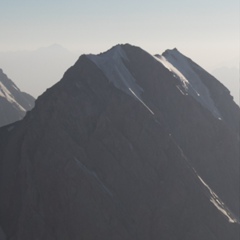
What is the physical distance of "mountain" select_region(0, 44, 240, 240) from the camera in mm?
71500

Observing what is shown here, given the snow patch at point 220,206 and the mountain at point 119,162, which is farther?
the snow patch at point 220,206

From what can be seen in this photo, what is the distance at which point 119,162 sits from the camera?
251 ft

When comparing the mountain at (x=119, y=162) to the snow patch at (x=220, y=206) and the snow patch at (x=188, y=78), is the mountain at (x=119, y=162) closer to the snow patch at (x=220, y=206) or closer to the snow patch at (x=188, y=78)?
the snow patch at (x=220, y=206)

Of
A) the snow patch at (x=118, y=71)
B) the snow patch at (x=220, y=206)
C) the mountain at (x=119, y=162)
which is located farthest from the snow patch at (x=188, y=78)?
the snow patch at (x=220, y=206)

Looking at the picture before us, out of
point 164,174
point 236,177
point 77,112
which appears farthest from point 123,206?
point 236,177

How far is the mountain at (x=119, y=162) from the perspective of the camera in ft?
235

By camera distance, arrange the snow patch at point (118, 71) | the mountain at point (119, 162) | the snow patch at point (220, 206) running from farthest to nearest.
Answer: the snow patch at point (118, 71) < the snow patch at point (220, 206) < the mountain at point (119, 162)

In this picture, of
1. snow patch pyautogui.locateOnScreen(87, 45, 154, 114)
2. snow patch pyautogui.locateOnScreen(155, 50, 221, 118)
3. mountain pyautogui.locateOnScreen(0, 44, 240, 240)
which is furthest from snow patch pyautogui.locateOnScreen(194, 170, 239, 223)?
snow patch pyautogui.locateOnScreen(155, 50, 221, 118)

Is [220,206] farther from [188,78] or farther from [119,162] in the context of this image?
[188,78]

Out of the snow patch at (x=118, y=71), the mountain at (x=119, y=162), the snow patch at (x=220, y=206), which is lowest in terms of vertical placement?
the snow patch at (x=220, y=206)

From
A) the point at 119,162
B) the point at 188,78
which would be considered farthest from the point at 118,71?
the point at 188,78

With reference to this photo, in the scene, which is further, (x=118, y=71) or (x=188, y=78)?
(x=188, y=78)

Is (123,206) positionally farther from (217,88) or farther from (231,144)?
(217,88)

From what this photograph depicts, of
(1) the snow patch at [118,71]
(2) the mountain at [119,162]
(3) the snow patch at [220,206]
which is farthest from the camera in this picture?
(1) the snow patch at [118,71]
